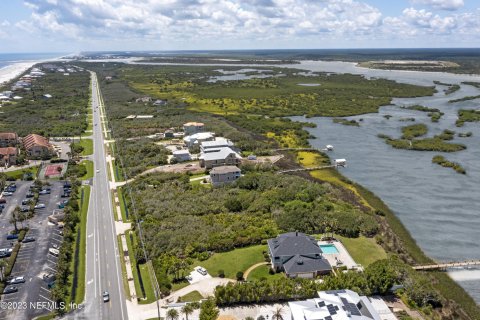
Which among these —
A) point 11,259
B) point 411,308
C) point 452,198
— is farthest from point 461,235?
point 11,259

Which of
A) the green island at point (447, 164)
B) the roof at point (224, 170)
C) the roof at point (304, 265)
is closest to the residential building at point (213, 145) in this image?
the roof at point (224, 170)

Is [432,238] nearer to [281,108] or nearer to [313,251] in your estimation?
[313,251]

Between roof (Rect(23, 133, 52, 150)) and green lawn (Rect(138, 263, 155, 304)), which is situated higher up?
roof (Rect(23, 133, 52, 150))

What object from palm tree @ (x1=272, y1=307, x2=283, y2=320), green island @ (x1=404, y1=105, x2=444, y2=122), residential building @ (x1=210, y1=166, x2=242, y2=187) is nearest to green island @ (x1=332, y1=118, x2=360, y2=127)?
green island @ (x1=404, y1=105, x2=444, y2=122)

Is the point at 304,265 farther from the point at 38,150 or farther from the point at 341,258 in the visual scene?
the point at 38,150

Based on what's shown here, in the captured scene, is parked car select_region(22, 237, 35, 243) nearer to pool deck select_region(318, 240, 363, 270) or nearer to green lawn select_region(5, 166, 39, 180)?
green lawn select_region(5, 166, 39, 180)

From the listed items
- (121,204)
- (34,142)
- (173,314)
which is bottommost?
(121,204)

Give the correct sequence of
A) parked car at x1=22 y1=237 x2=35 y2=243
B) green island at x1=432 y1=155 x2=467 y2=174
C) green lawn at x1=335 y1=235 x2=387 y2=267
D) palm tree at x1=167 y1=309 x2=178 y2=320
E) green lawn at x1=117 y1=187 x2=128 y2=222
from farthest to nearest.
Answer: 1. green island at x1=432 y1=155 x2=467 y2=174
2. green lawn at x1=117 y1=187 x2=128 y2=222
3. parked car at x1=22 y1=237 x2=35 y2=243
4. green lawn at x1=335 y1=235 x2=387 y2=267
5. palm tree at x1=167 y1=309 x2=178 y2=320

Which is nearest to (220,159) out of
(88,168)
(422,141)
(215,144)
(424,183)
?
(215,144)
